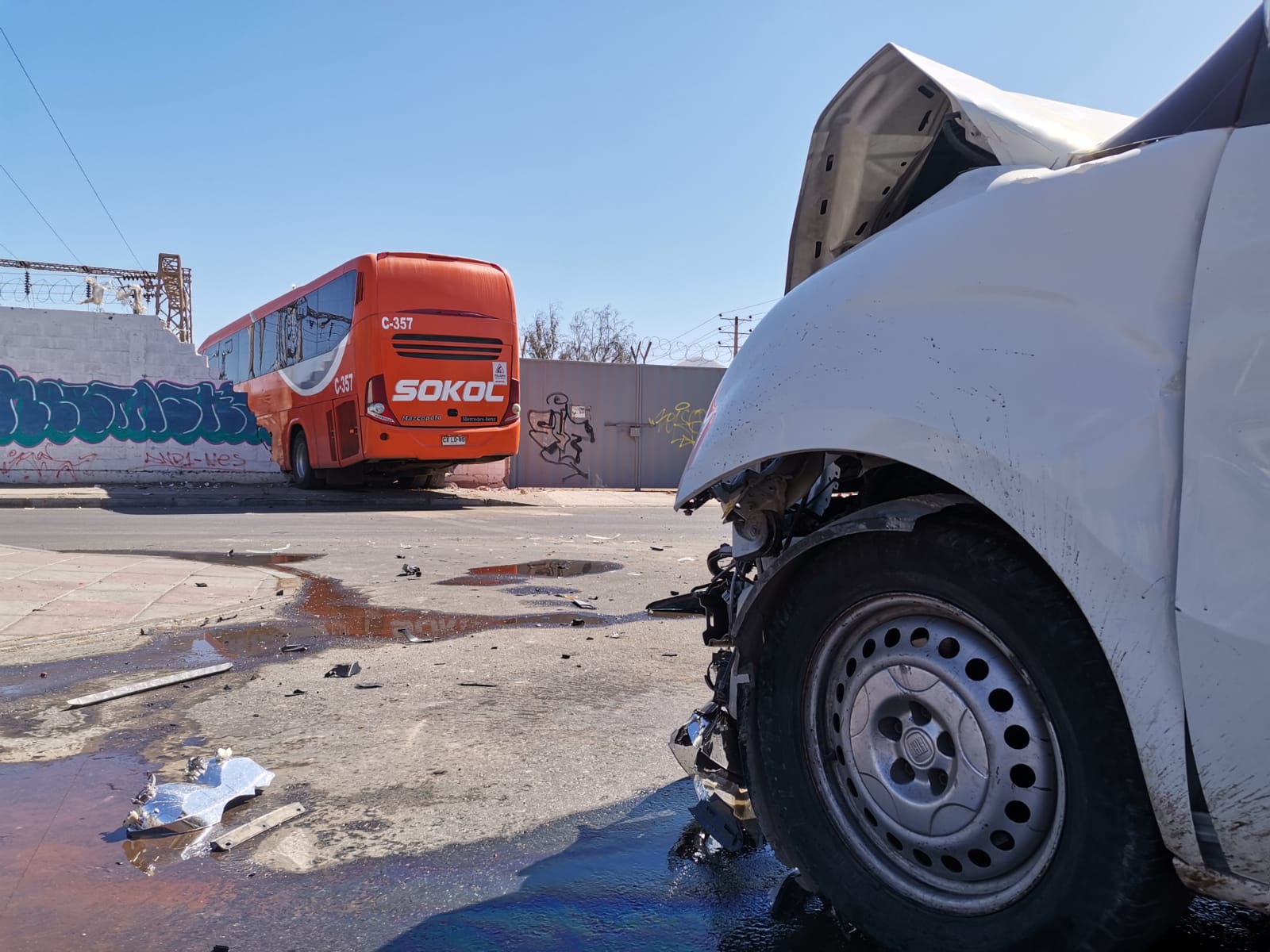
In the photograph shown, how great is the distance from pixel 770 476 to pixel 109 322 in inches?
828

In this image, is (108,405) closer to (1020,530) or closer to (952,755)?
(952,755)

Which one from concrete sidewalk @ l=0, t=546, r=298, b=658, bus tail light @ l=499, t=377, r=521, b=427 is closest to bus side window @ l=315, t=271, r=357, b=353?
bus tail light @ l=499, t=377, r=521, b=427

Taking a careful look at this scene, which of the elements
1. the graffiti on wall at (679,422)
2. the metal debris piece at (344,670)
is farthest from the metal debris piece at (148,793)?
the graffiti on wall at (679,422)

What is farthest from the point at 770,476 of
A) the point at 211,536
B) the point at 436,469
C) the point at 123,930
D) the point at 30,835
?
the point at 436,469

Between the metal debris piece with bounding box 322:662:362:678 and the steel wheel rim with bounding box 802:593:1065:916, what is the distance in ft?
10.8

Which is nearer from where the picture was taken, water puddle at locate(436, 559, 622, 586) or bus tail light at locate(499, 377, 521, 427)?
water puddle at locate(436, 559, 622, 586)

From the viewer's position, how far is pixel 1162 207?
5.59 ft

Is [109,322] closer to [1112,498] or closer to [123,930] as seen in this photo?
[123,930]

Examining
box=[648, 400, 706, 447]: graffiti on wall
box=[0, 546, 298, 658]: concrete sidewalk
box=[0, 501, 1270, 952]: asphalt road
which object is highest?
box=[648, 400, 706, 447]: graffiti on wall

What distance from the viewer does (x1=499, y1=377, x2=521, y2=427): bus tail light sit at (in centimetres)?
1680

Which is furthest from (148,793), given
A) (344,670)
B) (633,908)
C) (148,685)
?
(633,908)

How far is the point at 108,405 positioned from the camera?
19.6m

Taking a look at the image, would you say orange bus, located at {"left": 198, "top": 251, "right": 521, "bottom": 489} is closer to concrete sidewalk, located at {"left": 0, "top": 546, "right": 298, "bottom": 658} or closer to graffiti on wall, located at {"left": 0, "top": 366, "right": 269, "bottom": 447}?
graffiti on wall, located at {"left": 0, "top": 366, "right": 269, "bottom": 447}

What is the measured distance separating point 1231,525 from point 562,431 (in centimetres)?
2190
